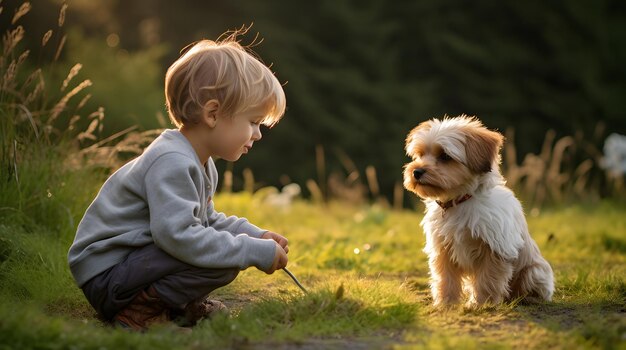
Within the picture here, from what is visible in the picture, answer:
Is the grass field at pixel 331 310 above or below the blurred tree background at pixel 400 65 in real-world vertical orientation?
below

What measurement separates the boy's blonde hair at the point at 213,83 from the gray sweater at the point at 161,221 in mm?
174

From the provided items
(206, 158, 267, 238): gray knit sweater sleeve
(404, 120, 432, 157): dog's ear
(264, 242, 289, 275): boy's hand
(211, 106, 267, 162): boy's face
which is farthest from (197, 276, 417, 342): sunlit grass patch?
(404, 120, 432, 157): dog's ear

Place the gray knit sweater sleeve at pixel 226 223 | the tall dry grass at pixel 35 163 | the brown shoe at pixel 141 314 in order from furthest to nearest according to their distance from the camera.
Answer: the tall dry grass at pixel 35 163 → the gray knit sweater sleeve at pixel 226 223 → the brown shoe at pixel 141 314

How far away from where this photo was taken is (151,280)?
11.6 feet

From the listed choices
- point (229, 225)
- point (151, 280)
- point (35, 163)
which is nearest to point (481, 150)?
point (229, 225)

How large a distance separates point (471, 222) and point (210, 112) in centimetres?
155

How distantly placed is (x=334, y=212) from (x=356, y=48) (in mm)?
14729

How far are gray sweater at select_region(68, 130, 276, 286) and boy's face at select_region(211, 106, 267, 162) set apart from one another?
15 cm

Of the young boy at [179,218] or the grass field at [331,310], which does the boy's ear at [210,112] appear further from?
the grass field at [331,310]

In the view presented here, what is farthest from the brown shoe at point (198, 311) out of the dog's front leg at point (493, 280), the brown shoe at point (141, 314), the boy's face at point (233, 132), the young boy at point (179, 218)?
the dog's front leg at point (493, 280)

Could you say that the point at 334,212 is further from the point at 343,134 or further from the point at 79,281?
the point at 343,134

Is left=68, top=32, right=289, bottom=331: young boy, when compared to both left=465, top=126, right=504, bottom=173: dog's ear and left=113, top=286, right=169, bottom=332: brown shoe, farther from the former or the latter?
left=465, top=126, right=504, bottom=173: dog's ear

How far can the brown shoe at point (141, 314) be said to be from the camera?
3590 mm

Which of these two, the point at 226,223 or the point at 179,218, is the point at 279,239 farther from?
the point at 179,218
